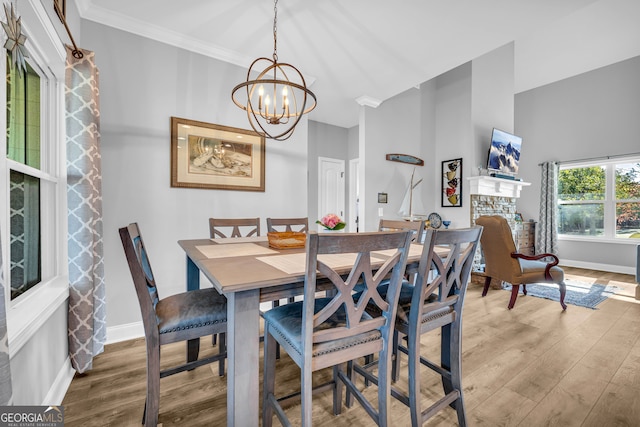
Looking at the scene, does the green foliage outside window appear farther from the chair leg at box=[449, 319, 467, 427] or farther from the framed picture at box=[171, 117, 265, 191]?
the framed picture at box=[171, 117, 265, 191]

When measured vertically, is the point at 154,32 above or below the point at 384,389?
above

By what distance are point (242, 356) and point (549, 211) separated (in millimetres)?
6442

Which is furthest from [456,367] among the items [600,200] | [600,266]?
[600,200]

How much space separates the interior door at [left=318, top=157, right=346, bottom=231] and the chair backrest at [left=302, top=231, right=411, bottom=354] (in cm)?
397

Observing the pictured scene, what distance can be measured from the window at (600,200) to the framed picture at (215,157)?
6114 millimetres

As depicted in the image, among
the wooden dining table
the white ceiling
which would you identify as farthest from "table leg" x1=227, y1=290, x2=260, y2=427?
the white ceiling

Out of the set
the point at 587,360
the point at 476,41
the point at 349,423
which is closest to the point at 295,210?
the point at 349,423

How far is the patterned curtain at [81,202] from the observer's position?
1700mm

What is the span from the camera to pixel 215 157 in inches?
104

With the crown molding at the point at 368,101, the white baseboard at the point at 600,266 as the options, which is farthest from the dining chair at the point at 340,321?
the white baseboard at the point at 600,266

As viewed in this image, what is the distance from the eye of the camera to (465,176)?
4.23 m

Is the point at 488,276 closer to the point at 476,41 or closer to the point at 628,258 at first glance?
the point at 476,41

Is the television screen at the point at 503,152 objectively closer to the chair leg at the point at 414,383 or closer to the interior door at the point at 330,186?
the interior door at the point at 330,186

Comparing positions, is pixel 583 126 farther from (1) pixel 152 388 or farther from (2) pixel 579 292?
(1) pixel 152 388
